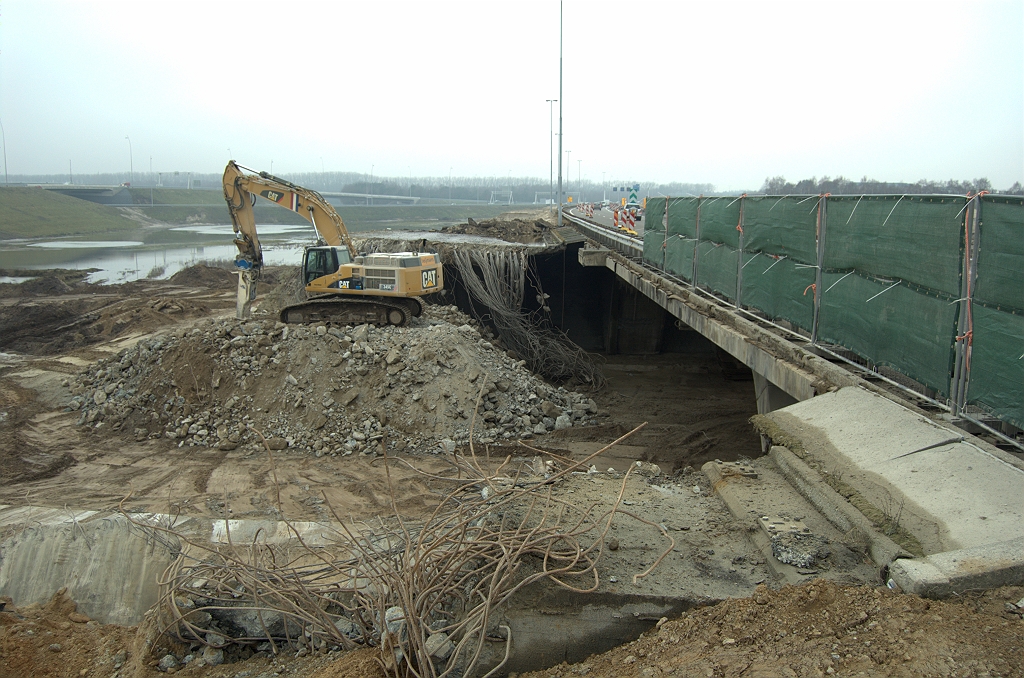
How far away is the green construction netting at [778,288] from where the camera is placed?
8352 mm

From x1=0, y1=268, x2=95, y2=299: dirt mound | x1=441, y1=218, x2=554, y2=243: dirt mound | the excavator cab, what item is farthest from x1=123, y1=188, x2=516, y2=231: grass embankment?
the excavator cab

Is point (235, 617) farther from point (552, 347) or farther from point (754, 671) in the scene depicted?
point (552, 347)

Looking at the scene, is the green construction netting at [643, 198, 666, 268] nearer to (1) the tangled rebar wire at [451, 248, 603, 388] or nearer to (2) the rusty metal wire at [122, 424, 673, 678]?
(1) the tangled rebar wire at [451, 248, 603, 388]

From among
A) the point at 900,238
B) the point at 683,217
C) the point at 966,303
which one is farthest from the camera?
the point at 683,217

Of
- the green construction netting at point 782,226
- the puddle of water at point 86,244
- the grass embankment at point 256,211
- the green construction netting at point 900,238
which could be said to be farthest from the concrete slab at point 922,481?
the grass embankment at point 256,211

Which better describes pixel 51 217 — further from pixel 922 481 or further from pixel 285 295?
pixel 922 481

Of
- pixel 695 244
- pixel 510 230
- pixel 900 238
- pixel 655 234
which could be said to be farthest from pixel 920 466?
pixel 510 230

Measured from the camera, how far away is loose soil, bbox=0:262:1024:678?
3.87 meters

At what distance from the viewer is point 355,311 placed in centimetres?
1588

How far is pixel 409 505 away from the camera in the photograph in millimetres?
9742

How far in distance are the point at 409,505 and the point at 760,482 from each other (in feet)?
17.5

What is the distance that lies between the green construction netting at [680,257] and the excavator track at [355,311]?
581 cm

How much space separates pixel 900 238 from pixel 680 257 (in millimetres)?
8078

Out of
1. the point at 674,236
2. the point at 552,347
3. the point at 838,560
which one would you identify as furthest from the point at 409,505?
the point at 552,347
